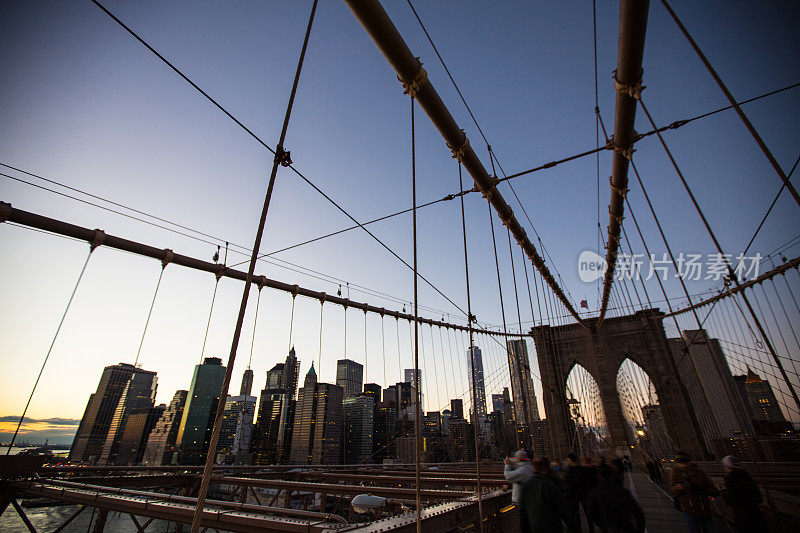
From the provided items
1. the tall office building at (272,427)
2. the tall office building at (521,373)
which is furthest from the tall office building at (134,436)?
the tall office building at (521,373)

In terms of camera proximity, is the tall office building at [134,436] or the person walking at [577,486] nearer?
the person walking at [577,486]

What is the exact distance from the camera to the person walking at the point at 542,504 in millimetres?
3641

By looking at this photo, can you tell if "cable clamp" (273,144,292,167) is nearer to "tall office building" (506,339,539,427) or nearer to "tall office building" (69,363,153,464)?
"tall office building" (506,339,539,427)

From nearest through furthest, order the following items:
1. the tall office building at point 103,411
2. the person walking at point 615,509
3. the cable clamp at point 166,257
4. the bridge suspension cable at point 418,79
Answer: the bridge suspension cable at point 418,79 → the person walking at point 615,509 → the cable clamp at point 166,257 → the tall office building at point 103,411

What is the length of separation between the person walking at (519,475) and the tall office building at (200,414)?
Answer: 135564 mm

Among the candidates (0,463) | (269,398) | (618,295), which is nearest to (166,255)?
(0,463)

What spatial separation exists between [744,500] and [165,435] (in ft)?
554

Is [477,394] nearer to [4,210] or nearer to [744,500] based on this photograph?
[744,500]

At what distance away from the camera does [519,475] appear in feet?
13.1

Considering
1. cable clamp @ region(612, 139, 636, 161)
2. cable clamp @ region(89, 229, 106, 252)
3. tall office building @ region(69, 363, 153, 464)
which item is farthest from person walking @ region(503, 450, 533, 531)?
tall office building @ region(69, 363, 153, 464)

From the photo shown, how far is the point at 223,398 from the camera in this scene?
1.75 m

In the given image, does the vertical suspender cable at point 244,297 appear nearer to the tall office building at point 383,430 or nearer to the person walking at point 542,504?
the person walking at point 542,504

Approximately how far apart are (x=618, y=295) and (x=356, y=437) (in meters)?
101

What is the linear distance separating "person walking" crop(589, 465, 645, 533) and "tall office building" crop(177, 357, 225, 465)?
Result: 446 feet
